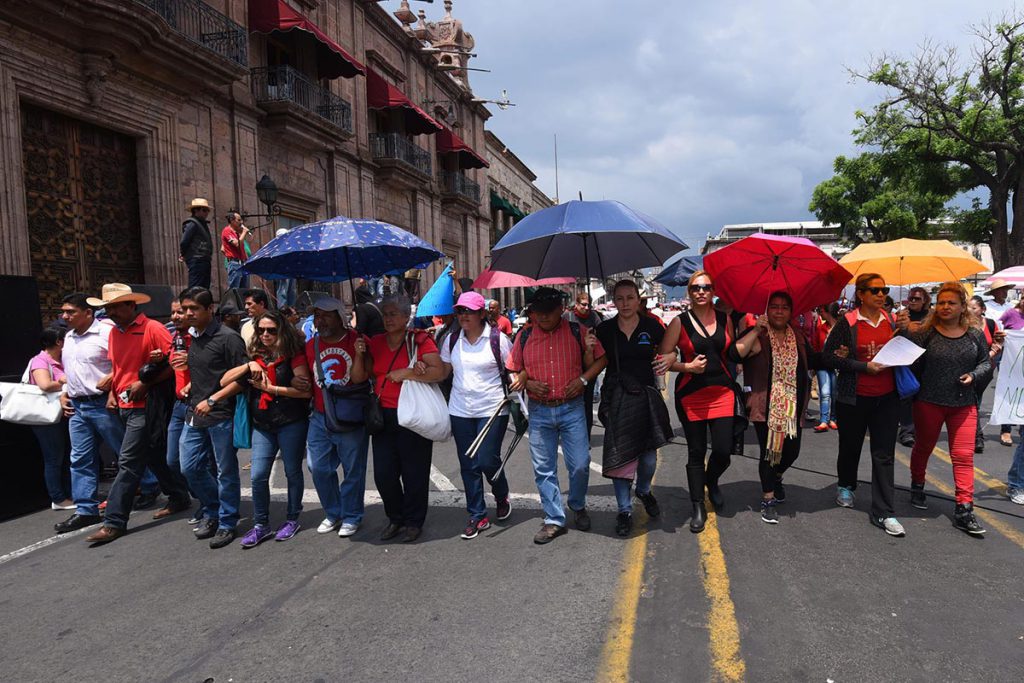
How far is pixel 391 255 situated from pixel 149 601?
2.90 meters

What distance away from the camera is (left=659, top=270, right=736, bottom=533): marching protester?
14.0ft

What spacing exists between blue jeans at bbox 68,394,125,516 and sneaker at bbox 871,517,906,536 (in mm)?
5945

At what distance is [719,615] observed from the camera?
3.06 meters

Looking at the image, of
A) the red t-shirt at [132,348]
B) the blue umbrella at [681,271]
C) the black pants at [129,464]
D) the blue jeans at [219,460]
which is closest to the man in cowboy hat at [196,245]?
the red t-shirt at [132,348]

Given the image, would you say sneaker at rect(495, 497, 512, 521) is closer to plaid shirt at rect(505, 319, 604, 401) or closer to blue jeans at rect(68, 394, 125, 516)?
plaid shirt at rect(505, 319, 604, 401)

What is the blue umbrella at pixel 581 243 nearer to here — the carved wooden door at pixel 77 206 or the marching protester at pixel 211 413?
the marching protester at pixel 211 413

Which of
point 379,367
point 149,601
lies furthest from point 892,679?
point 149,601

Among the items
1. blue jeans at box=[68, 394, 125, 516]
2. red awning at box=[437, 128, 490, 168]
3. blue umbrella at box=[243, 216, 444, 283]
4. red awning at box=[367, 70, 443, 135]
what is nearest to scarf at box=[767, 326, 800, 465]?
blue umbrella at box=[243, 216, 444, 283]

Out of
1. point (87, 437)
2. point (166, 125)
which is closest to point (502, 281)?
point (87, 437)

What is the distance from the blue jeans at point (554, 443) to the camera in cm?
418

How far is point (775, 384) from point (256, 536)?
400 cm

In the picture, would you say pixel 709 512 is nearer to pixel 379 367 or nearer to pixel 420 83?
pixel 379 367

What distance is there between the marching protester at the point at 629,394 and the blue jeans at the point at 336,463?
1813 mm

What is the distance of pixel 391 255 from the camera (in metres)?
4.96
